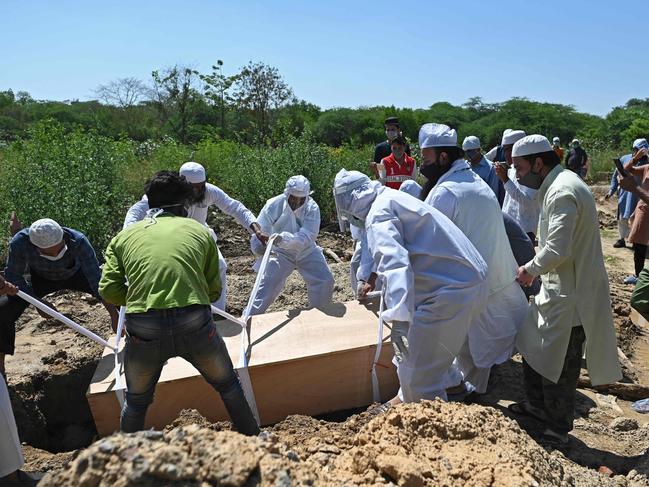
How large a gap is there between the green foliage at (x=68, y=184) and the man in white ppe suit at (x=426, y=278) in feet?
17.4

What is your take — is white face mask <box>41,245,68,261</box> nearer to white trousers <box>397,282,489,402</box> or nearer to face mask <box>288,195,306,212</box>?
face mask <box>288,195,306,212</box>

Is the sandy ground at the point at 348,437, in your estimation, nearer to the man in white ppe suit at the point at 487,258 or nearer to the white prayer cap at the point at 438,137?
the man in white ppe suit at the point at 487,258

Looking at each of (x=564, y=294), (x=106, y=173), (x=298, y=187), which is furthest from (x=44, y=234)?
(x=106, y=173)

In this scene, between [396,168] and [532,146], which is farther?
[396,168]

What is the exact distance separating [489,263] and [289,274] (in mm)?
2206

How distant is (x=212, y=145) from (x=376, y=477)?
1286cm

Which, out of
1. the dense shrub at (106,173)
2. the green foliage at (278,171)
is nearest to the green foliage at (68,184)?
the dense shrub at (106,173)

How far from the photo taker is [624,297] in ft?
22.9

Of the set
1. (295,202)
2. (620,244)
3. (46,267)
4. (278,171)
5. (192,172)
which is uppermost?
Answer: (192,172)

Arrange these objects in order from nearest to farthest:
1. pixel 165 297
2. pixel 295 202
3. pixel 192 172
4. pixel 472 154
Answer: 1. pixel 165 297
2. pixel 192 172
3. pixel 295 202
4. pixel 472 154

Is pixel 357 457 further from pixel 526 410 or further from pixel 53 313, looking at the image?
pixel 53 313

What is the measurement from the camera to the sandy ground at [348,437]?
194 centimetres

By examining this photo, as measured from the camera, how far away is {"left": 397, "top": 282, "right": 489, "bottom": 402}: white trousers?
3590mm

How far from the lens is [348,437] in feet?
9.91
